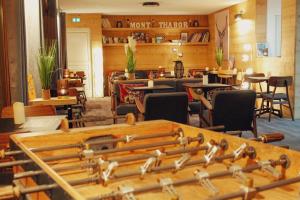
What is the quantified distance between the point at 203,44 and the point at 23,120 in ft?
34.2

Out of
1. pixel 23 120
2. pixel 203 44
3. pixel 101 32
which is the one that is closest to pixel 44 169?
pixel 23 120

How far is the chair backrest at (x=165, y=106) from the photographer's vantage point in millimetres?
4621

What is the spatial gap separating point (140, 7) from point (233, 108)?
670 centimetres

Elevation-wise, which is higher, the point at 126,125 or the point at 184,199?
the point at 126,125

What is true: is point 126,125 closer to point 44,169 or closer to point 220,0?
point 44,169

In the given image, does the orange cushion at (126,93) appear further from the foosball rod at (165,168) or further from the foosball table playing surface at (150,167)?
the foosball rod at (165,168)

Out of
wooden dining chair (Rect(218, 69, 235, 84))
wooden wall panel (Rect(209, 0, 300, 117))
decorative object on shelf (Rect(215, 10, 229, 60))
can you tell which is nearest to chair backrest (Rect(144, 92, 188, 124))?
wooden wall panel (Rect(209, 0, 300, 117))

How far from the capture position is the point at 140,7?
1072 centimetres

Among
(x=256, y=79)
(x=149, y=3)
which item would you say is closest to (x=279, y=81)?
(x=256, y=79)

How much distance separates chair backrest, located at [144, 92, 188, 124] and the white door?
24.7ft

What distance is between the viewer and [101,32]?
11.9m

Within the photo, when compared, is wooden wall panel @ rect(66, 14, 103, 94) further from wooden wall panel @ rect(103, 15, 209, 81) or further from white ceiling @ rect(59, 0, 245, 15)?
wooden wall panel @ rect(103, 15, 209, 81)

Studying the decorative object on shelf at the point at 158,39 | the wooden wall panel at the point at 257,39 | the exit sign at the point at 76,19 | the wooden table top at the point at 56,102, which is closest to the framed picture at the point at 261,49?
the wooden wall panel at the point at 257,39

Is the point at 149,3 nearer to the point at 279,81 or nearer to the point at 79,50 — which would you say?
the point at 79,50
